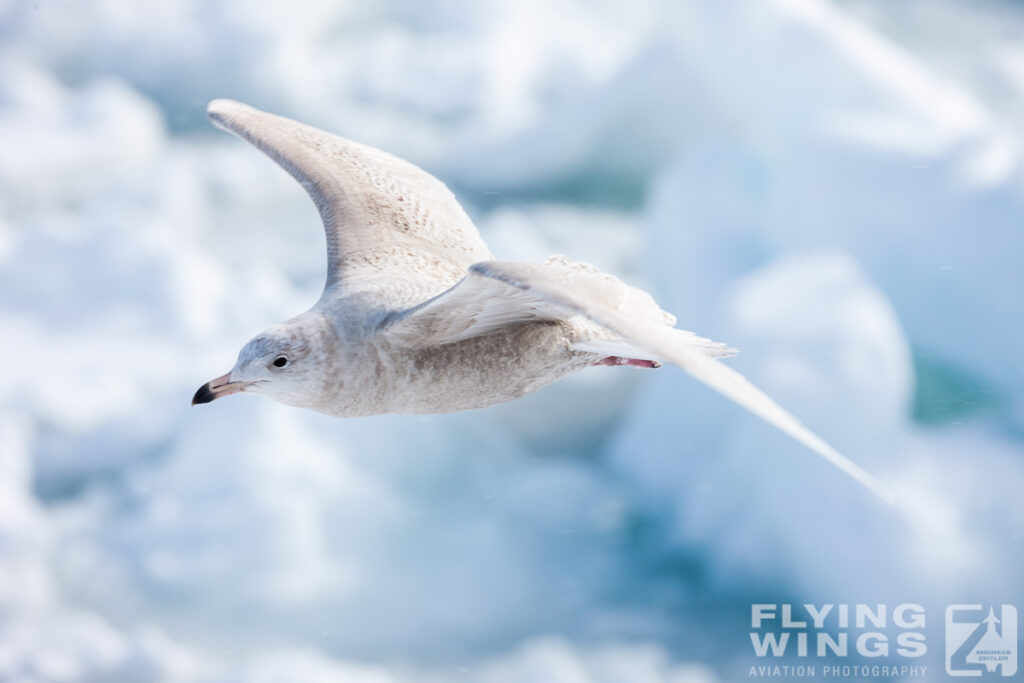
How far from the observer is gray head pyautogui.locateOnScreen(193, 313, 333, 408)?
9.34ft

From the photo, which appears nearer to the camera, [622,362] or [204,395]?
[204,395]

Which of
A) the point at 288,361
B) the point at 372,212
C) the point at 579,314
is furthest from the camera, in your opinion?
the point at 372,212

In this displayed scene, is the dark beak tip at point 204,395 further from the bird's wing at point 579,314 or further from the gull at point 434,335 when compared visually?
the bird's wing at point 579,314

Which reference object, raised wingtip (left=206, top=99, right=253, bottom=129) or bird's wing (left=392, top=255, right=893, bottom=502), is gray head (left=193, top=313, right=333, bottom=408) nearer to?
bird's wing (left=392, top=255, right=893, bottom=502)

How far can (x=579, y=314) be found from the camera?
7.84 feet

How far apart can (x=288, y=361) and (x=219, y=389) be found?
9.7 inches

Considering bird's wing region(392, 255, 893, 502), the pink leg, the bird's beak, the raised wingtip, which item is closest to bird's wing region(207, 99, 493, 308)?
the raised wingtip

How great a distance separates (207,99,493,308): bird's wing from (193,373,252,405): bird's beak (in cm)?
45

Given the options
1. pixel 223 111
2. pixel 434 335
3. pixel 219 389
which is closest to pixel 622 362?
pixel 434 335

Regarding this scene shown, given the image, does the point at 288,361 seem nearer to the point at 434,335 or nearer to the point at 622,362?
the point at 434,335

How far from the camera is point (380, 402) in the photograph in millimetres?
2957

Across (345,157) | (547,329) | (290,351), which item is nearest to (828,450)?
(547,329)

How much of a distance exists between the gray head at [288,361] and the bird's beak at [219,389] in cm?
1

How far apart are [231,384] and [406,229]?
3.52ft
